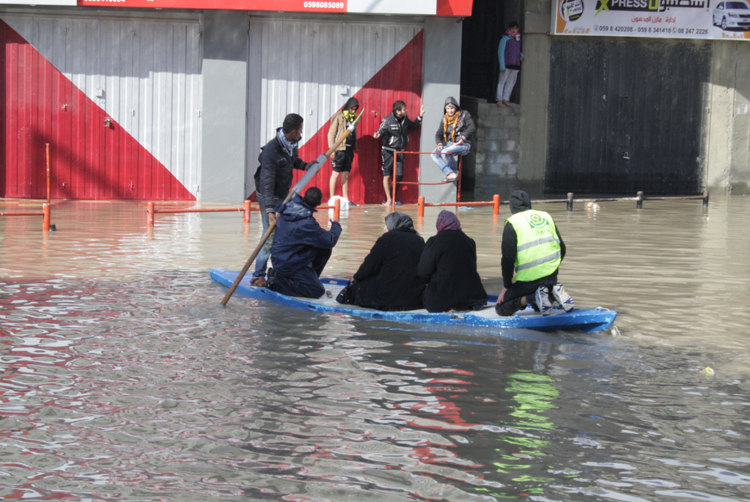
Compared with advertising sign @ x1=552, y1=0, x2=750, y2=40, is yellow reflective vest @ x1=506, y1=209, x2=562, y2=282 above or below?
below

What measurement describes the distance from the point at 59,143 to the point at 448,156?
7.40m

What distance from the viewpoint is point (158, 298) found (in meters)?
8.51

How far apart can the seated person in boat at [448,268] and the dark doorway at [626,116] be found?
42.6 ft

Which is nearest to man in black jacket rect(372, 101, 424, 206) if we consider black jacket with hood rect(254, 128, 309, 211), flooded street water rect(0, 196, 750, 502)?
flooded street water rect(0, 196, 750, 502)

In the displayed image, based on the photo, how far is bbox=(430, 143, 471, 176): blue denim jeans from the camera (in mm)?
16922

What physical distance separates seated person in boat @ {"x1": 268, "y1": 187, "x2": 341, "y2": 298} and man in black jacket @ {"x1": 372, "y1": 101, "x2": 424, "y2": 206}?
27.4ft

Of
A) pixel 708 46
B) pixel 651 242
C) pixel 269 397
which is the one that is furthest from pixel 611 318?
pixel 708 46

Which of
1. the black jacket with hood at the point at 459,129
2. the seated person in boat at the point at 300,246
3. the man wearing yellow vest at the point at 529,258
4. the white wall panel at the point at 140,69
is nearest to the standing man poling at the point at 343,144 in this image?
the black jacket with hood at the point at 459,129

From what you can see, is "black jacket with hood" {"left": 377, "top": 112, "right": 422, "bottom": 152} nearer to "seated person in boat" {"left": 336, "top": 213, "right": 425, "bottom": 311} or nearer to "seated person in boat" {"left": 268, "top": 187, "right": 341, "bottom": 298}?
"seated person in boat" {"left": 268, "top": 187, "right": 341, "bottom": 298}

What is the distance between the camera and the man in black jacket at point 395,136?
1688 cm

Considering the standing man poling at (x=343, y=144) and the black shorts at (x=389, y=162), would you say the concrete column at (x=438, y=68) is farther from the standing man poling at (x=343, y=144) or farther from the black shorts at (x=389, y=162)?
the standing man poling at (x=343, y=144)

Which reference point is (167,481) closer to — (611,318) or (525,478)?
(525,478)

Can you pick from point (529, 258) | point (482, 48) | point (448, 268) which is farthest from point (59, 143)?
point (529, 258)

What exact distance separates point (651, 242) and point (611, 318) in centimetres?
583
